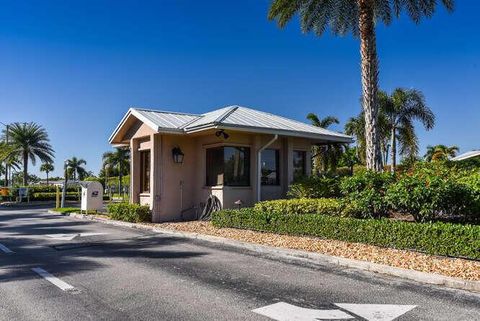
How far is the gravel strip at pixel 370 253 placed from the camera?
693 cm

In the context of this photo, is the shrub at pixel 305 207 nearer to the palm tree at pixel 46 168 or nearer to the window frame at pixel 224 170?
the window frame at pixel 224 170

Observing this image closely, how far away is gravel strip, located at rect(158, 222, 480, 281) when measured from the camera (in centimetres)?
693

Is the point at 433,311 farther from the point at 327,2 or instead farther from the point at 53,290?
the point at 327,2

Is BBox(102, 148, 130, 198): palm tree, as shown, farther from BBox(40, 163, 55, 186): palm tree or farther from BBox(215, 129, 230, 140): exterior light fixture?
BBox(215, 129, 230, 140): exterior light fixture

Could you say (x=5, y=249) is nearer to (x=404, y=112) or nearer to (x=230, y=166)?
(x=230, y=166)

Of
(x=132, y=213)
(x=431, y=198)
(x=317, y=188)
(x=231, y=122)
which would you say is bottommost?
(x=132, y=213)

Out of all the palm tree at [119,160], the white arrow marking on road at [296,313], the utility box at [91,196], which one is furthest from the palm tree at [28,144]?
the white arrow marking on road at [296,313]

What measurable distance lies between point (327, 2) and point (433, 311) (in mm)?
12523

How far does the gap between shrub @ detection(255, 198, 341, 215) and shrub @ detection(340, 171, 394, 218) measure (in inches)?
16.0

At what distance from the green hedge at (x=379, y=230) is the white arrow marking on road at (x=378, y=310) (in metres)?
2.90

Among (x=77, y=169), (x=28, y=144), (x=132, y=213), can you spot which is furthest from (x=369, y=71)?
(x=77, y=169)

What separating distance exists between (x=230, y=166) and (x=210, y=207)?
5.32 feet

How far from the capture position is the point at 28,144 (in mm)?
48375

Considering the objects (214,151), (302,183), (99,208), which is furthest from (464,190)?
(99,208)
